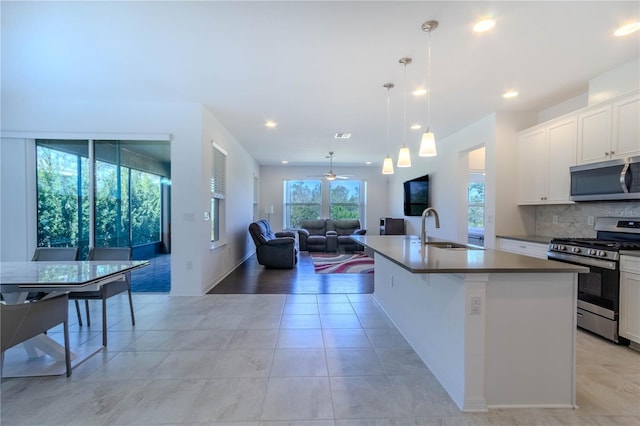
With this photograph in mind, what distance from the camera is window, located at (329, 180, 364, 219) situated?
9.89 meters

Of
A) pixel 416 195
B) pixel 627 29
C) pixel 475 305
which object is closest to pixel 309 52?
pixel 475 305

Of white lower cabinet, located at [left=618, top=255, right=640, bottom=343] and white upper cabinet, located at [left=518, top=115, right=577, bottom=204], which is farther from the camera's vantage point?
white upper cabinet, located at [left=518, top=115, right=577, bottom=204]

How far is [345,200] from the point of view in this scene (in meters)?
9.98

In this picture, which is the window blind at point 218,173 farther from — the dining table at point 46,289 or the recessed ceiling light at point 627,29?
the recessed ceiling light at point 627,29

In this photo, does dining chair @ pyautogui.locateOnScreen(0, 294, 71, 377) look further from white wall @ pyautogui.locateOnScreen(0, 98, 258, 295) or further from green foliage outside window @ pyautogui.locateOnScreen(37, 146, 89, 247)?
green foliage outside window @ pyautogui.locateOnScreen(37, 146, 89, 247)

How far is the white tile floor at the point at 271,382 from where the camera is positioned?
1.76m

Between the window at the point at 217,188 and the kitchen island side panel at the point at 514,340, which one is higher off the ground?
the window at the point at 217,188

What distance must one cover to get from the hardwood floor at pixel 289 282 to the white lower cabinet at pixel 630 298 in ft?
8.66

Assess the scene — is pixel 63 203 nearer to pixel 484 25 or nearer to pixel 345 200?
pixel 484 25

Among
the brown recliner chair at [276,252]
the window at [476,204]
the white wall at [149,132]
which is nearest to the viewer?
the white wall at [149,132]

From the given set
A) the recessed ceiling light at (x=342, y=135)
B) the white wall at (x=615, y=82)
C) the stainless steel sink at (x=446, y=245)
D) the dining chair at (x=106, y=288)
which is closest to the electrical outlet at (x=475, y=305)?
the stainless steel sink at (x=446, y=245)

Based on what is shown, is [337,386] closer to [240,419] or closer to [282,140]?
[240,419]

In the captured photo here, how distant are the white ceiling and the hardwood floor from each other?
2653mm

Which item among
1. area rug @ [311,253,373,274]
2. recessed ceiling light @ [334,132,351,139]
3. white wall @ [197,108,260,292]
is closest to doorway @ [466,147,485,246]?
area rug @ [311,253,373,274]
